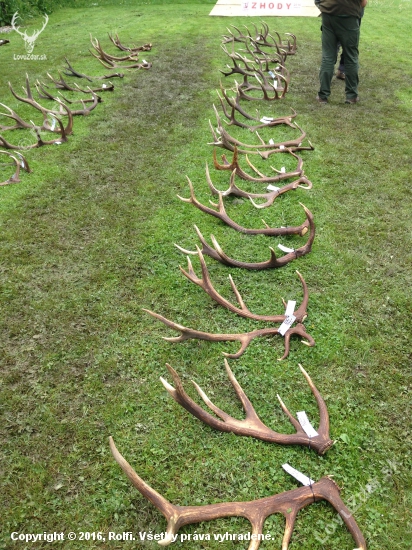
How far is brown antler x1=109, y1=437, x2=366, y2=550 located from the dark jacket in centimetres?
621

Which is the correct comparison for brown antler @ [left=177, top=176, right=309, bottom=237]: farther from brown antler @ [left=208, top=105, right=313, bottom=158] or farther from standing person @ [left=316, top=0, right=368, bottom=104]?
standing person @ [left=316, top=0, right=368, bottom=104]

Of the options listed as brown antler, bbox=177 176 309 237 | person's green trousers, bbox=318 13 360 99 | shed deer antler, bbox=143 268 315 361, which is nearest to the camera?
shed deer antler, bbox=143 268 315 361

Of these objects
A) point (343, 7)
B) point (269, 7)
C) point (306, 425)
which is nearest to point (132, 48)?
point (343, 7)

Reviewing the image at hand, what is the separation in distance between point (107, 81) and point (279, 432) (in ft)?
24.7

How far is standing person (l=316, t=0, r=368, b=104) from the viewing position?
5957 millimetres

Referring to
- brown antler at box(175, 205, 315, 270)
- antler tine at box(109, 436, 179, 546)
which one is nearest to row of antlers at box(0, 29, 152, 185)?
brown antler at box(175, 205, 315, 270)

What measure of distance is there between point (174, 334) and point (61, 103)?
14.3 feet

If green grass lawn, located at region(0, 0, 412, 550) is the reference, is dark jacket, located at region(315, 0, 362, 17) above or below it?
above

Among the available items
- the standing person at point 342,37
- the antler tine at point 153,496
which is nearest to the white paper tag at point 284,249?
the antler tine at point 153,496

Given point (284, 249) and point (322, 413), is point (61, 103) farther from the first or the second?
point (322, 413)

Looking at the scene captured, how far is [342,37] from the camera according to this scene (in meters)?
6.27

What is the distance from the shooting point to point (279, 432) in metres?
2.42

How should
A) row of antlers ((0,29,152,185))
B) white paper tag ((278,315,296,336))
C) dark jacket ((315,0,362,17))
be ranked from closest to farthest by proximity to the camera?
white paper tag ((278,315,296,336))
row of antlers ((0,29,152,185))
dark jacket ((315,0,362,17))

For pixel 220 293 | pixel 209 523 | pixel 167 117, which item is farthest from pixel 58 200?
pixel 209 523
